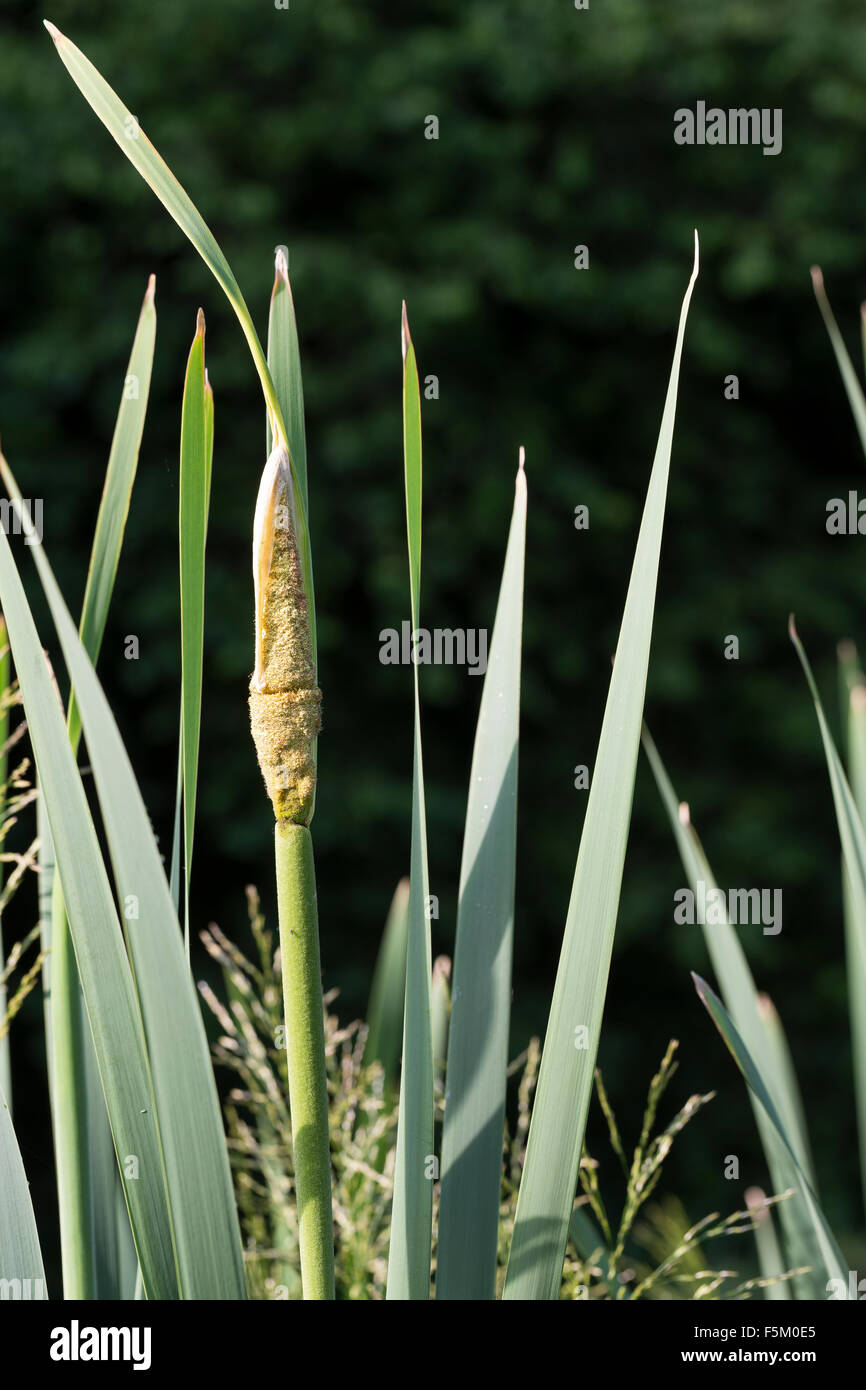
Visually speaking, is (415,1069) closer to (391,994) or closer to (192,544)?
(192,544)

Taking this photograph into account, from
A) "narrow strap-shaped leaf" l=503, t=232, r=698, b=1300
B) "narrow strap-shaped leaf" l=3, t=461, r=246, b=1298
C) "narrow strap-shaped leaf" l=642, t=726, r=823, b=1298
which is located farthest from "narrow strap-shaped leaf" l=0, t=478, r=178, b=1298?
"narrow strap-shaped leaf" l=642, t=726, r=823, b=1298

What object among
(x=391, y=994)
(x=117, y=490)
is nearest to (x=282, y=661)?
(x=117, y=490)

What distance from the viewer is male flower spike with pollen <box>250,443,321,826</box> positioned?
0.38 meters

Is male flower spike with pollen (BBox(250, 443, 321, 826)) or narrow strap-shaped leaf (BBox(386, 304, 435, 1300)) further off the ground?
male flower spike with pollen (BBox(250, 443, 321, 826))

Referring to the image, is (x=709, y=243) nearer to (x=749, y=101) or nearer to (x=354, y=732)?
(x=749, y=101)

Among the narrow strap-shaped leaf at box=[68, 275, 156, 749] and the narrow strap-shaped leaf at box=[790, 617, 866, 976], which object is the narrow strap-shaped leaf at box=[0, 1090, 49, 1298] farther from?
the narrow strap-shaped leaf at box=[790, 617, 866, 976]

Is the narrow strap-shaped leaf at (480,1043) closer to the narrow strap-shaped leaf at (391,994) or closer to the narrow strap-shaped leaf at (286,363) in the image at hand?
the narrow strap-shaped leaf at (286,363)

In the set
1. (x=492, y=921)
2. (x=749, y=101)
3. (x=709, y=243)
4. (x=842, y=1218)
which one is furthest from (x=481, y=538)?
(x=492, y=921)

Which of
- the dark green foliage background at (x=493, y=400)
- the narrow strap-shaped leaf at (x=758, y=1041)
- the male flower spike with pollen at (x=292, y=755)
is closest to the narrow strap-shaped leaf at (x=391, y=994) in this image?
the narrow strap-shaped leaf at (x=758, y=1041)

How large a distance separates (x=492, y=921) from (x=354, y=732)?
85.6 inches

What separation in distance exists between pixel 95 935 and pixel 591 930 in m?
0.16

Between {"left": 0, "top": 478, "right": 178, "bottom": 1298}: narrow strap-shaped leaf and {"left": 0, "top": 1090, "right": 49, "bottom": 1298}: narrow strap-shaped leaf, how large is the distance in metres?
0.04

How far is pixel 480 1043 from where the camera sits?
0.44 m

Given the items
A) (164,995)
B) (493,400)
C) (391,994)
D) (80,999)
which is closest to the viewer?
(164,995)
